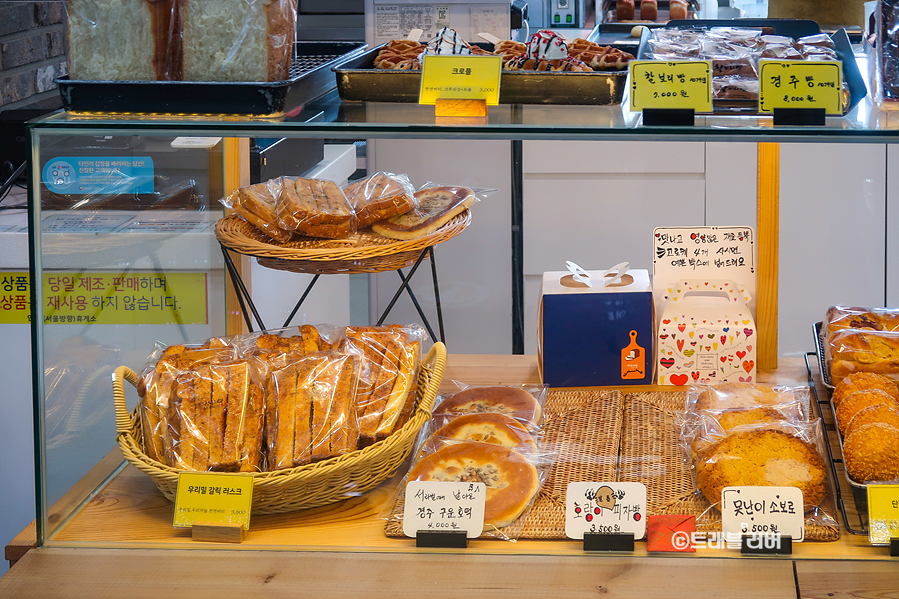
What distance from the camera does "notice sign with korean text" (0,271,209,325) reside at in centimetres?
109

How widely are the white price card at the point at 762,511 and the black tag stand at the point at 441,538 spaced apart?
0.31m

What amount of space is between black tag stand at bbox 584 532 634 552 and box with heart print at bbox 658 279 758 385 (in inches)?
17.3

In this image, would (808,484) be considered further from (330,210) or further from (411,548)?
(330,210)

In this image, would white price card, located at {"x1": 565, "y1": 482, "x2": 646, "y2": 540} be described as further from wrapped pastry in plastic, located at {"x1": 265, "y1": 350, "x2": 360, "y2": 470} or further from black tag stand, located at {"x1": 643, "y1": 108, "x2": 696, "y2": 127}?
black tag stand, located at {"x1": 643, "y1": 108, "x2": 696, "y2": 127}

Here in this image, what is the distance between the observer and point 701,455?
1.08m

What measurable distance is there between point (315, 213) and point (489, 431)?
435mm

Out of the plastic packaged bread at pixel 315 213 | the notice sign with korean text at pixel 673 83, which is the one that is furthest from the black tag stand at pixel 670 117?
the plastic packaged bread at pixel 315 213

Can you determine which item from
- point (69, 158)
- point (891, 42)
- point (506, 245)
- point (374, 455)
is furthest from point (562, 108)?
point (506, 245)

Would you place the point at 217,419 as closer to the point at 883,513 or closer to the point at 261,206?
the point at 261,206

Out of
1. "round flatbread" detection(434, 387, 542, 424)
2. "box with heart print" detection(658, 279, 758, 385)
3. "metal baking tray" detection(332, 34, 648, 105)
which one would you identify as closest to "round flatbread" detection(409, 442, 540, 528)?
"round flatbread" detection(434, 387, 542, 424)

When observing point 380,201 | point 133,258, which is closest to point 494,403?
point 380,201

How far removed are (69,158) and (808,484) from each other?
3.37 ft

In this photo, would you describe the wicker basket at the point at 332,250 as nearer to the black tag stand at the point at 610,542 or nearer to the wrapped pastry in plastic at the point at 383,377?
the wrapped pastry in plastic at the point at 383,377

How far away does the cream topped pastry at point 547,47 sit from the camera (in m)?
1.22
